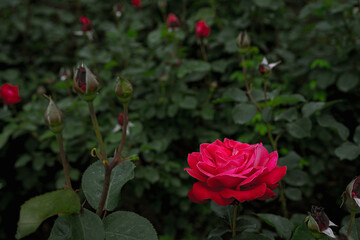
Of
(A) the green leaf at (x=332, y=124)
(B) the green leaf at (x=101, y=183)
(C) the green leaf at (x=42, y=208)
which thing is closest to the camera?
(C) the green leaf at (x=42, y=208)

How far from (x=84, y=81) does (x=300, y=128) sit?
841mm

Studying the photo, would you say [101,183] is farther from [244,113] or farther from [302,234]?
[244,113]

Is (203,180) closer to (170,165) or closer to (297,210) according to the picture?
(170,165)

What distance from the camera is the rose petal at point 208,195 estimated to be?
2.07ft

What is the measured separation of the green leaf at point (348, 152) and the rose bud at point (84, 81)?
0.89 m

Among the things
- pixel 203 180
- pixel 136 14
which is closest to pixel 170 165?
pixel 203 180

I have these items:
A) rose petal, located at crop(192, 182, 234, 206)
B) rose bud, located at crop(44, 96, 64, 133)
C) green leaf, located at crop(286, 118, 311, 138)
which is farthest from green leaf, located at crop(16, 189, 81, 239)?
green leaf, located at crop(286, 118, 311, 138)

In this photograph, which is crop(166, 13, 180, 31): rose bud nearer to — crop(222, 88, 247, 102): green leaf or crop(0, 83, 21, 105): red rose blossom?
crop(222, 88, 247, 102): green leaf

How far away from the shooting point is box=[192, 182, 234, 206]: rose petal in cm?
63

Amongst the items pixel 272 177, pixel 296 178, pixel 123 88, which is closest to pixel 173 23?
pixel 296 178

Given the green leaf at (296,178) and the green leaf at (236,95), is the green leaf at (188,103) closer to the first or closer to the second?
the green leaf at (236,95)

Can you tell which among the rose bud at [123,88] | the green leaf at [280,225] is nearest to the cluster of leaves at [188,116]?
the green leaf at [280,225]

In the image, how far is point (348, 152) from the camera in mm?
1076

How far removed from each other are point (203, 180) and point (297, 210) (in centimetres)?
140
